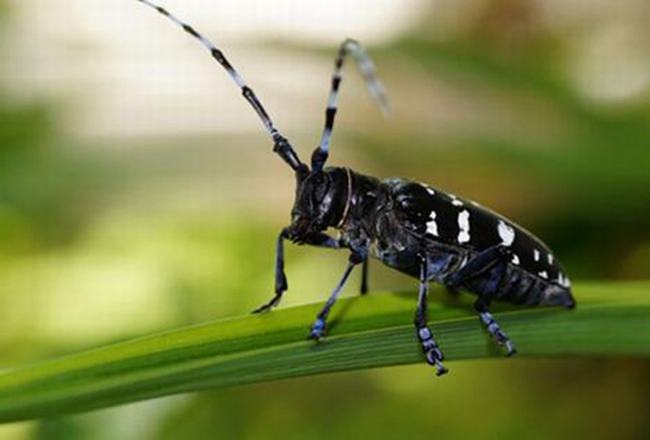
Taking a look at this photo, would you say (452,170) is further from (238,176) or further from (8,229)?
(8,229)

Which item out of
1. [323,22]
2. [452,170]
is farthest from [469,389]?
[323,22]

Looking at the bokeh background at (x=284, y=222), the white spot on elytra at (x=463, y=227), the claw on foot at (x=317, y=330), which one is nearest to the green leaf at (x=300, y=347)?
the claw on foot at (x=317, y=330)

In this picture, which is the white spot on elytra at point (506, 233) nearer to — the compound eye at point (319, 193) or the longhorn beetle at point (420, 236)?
the longhorn beetle at point (420, 236)

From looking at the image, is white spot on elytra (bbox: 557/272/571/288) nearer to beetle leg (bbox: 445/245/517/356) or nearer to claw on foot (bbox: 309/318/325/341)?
beetle leg (bbox: 445/245/517/356)

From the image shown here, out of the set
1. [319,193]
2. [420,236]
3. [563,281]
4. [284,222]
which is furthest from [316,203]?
[284,222]

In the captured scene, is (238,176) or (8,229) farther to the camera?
(238,176)

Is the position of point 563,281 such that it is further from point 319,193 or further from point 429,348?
point 319,193
